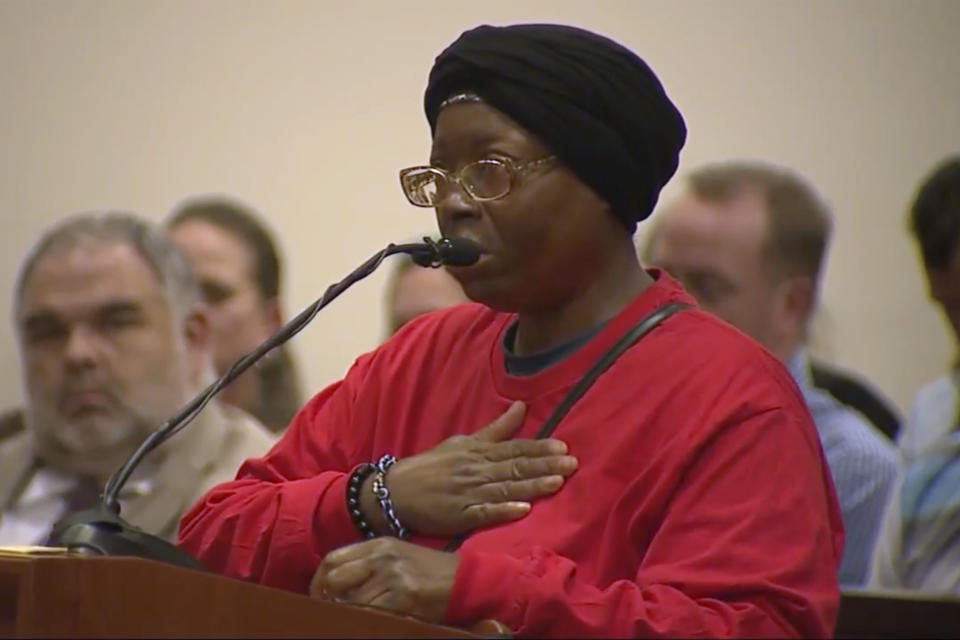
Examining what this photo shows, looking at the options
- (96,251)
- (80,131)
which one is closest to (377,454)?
(96,251)

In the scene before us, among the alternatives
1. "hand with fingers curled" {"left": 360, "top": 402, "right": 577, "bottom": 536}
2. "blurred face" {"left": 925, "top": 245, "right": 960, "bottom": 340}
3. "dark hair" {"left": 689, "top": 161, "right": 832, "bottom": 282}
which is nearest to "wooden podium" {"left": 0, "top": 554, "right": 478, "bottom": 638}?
"hand with fingers curled" {"left": 360, "top": 402, "right": 577, "bottom": 536}

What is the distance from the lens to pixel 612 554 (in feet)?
5.95

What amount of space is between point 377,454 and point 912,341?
3.08 meters

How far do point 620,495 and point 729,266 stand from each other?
186 centimetres

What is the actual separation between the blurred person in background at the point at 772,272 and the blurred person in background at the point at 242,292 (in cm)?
108

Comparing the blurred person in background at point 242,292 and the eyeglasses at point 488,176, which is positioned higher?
the eyeglasses at point 488,176

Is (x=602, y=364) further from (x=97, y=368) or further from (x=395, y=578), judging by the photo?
(x=97, y=368)

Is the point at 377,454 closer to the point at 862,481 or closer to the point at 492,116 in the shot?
the point at 492,116

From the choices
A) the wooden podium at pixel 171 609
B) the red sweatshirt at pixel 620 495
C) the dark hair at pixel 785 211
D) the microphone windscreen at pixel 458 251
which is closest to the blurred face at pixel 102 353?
the dark hair at pixel 785 211

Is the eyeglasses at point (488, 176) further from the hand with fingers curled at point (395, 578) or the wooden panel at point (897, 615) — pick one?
the wooden panel at point (897, 615)

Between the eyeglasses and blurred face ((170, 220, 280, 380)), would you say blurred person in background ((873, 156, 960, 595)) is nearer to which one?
the eyeglasses

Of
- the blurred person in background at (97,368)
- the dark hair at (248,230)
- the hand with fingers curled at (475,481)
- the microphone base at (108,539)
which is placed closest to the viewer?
the microphone base at (108,539)

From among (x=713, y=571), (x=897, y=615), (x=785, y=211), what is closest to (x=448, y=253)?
(x=713, y=571)

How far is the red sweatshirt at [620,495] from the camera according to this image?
1.72m
